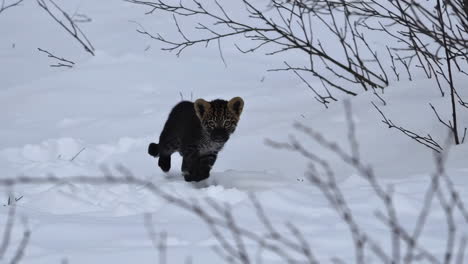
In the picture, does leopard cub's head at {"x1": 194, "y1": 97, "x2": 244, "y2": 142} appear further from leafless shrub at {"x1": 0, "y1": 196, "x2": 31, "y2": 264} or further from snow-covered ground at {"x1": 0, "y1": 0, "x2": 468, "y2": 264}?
leafless shrub at {"x1": 0, "y1": 196, "x2": 31, "y2": 264}

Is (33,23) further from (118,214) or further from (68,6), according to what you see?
(118,214)

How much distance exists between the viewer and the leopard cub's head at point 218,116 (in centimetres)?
633

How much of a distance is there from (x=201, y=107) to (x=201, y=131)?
0.21 m

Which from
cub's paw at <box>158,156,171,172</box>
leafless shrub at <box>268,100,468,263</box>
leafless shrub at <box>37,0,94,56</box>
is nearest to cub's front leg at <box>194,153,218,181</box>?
cub's paw at <box>158,156,171,172</box>

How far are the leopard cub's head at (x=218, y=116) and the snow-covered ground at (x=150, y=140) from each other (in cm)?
39

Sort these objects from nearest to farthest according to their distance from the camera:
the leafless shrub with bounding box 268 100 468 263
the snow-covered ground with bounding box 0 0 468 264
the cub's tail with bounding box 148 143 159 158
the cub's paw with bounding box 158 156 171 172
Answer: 1. the leafless shrub with bounding box 268 100 468 263
2. the snow-covered ground with bounding box 0 0 468 264
3. the cub's paw with bounding box 158 156 171 172
4. the cub's tail with bounding box 148 143 159 158

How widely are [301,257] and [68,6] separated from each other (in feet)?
42.7

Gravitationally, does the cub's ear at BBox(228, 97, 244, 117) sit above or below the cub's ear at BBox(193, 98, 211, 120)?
above

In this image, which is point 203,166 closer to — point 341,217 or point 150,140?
point 150,140

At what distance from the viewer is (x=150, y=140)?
A: 8.56 meters

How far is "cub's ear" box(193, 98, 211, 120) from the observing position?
6430 mm

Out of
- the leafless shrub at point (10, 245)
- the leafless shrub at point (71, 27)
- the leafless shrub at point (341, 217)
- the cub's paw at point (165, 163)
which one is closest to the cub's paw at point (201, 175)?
the cub's paw at point (165, 163)

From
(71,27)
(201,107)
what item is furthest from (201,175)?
(71,27)

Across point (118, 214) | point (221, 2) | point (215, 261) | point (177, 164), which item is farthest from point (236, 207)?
point (221, 2)
